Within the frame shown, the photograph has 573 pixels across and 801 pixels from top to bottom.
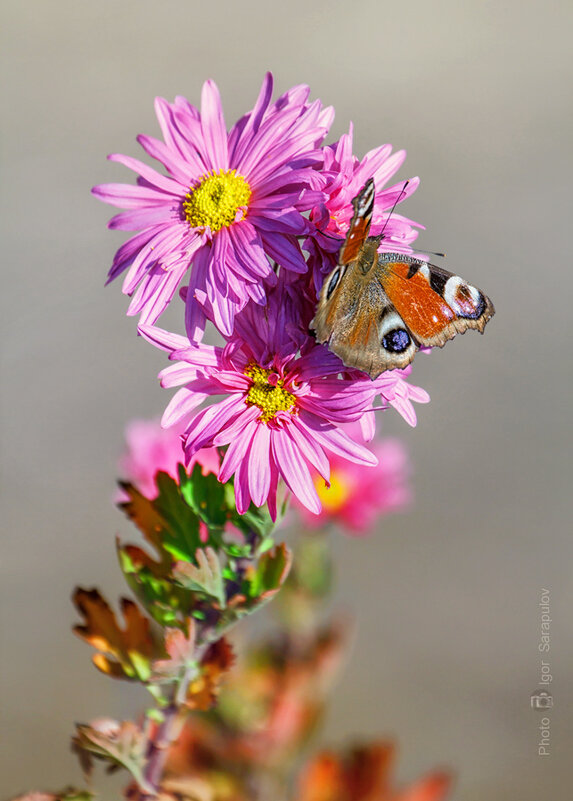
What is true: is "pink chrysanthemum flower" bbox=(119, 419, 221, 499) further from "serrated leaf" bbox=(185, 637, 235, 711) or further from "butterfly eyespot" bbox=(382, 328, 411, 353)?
"butterfly eyespot" bbox=(382, 328, 411, 353)

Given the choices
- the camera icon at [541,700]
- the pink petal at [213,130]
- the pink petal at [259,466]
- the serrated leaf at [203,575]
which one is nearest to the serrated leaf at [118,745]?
the serrated leaf at [203,575]

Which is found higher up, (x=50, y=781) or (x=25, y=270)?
(x=25, y=270)

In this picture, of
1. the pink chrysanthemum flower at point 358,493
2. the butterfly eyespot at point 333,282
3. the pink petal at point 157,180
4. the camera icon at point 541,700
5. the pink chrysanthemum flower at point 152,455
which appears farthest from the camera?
the camera icon at point 541,700

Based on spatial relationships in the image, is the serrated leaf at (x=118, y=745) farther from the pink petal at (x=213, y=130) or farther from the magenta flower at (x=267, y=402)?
the pink petal at (x=213, y=130)

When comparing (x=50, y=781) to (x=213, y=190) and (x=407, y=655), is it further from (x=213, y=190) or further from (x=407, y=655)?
(x=213, y=190)

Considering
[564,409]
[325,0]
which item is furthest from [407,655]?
[325,0]

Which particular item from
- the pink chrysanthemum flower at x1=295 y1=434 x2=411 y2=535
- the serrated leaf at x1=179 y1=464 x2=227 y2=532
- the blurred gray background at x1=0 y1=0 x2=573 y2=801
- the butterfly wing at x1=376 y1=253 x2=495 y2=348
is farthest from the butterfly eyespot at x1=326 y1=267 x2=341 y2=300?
the blurred gray background at x1=0 y1=0 x2=573 y2=801

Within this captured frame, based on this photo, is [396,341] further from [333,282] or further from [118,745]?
[118,745]

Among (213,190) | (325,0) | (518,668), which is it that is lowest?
(518,668)
